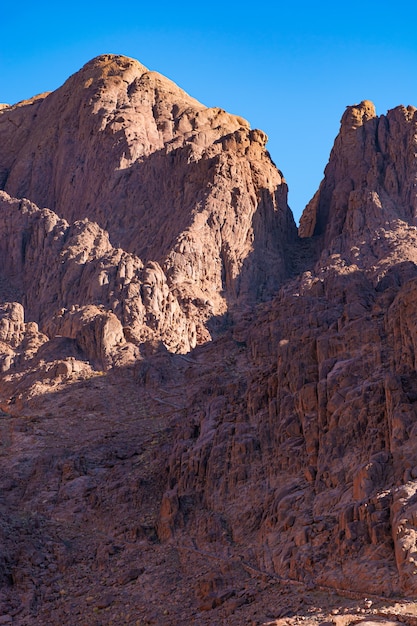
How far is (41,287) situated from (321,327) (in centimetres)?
3335

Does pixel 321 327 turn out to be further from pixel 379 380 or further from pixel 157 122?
pixel 157 122

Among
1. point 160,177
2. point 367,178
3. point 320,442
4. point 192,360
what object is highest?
point 160,177

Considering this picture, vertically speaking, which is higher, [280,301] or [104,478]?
[280,301]

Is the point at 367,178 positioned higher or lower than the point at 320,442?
higher

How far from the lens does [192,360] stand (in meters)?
81.4

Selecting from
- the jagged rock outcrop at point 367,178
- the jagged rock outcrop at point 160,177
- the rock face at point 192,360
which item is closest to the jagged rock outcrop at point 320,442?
the rock face at point 192,360

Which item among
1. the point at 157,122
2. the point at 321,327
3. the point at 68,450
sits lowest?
the point at 68,450

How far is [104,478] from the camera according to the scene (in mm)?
64000

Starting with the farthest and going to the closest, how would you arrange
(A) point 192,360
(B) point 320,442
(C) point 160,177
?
(C) point 160,177
(A) point 192,360
(B) point 320,442

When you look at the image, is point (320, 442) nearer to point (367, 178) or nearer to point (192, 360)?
point (192, 360)

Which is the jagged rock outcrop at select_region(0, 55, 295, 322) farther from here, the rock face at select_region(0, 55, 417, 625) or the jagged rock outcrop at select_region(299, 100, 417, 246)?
the jagged rock outcrop at select_region(299, 100, 417, 246)

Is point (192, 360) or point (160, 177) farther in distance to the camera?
point (160, 177)

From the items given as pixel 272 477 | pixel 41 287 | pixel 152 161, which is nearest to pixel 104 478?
pixel 272 477

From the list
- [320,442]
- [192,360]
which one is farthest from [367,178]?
[320,442]
